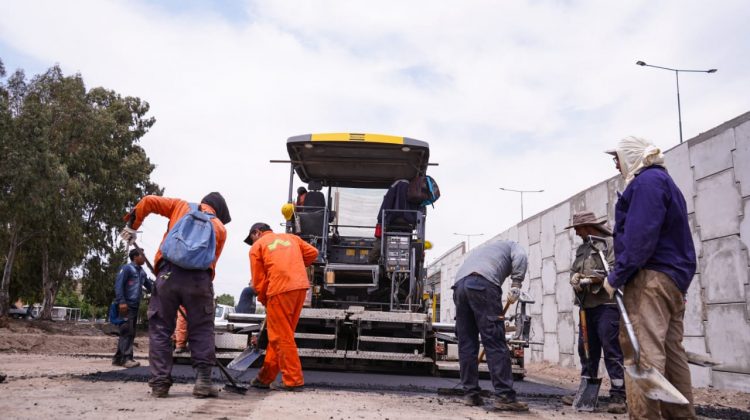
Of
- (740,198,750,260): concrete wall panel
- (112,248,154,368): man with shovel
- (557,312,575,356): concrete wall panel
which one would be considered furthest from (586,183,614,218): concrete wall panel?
(112,248,154,368): man with shovel

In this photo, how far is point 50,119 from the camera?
22734 millimetres

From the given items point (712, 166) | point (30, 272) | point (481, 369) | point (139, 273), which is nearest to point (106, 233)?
point (30, 272)

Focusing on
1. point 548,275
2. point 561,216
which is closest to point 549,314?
point 548,275

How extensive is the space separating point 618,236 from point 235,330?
5.63m

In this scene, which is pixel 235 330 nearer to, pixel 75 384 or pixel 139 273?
pixel 139 273

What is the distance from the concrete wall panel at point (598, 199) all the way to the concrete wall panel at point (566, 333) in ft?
6.56

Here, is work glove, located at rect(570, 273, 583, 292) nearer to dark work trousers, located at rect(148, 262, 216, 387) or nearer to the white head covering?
the white head covering

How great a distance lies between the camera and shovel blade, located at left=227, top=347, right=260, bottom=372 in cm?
596

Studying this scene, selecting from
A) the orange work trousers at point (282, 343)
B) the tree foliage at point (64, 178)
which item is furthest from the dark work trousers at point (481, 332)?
the tree foliage at point (64, 178)

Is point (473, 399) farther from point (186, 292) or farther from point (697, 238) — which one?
point (697, 238)

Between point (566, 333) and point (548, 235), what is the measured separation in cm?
203

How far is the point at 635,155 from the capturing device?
12.4 ft

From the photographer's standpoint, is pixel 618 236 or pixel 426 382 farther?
pixel 426 382

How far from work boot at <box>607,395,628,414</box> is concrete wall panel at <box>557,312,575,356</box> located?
5.70 m
